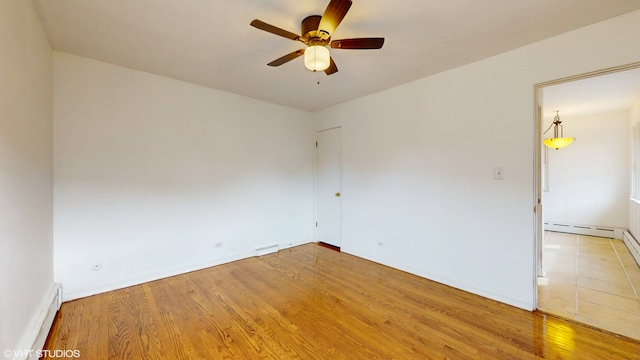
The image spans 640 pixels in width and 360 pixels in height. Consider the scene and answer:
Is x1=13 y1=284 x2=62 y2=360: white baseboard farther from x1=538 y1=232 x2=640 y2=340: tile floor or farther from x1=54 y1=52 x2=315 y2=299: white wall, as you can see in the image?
x1=538 y1=232 x2=640 y2=340: tile floor

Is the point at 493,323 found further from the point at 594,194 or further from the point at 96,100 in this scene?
the point at 594,194

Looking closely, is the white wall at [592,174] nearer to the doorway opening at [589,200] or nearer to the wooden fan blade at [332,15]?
the doorway opening at [589,200]

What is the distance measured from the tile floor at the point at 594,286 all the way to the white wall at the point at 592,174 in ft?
2.79

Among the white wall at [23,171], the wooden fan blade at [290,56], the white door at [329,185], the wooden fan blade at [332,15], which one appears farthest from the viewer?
the white door at [329,185]

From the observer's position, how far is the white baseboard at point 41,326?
154 centimetres

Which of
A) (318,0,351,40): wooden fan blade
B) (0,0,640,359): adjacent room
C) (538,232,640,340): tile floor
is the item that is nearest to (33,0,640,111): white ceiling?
(0,0,640,359): adjacent room

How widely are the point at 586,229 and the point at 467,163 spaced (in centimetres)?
463

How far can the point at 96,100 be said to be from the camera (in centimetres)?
271

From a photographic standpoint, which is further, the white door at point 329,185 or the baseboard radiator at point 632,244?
the white door at point 329,185

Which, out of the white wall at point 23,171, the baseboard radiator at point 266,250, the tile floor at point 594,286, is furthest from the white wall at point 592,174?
the white wall at point 23,171

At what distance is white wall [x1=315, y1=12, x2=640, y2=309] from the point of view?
2287mm

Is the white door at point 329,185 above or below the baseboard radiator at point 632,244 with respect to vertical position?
above

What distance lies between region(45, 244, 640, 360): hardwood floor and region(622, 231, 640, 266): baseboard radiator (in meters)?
2.82

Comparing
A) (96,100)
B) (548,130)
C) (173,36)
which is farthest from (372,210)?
(548,130)
